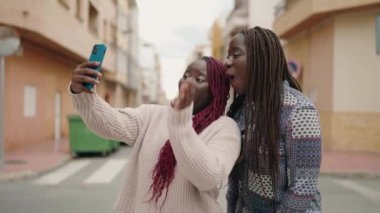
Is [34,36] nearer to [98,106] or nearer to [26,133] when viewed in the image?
[26,133]

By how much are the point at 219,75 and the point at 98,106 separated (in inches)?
19.5

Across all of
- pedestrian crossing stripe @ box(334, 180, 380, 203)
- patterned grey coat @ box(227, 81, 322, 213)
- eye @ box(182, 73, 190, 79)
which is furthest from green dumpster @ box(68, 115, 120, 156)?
patterned grey coat @ box(227, 81, 322, 213)

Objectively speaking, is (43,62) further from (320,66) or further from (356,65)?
(356,65)

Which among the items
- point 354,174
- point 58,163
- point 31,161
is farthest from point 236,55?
point 31,161

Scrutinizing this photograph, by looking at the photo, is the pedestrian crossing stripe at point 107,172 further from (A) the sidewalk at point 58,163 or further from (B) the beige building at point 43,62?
(B) the beige building at point 43,62

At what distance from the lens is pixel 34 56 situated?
1669cm

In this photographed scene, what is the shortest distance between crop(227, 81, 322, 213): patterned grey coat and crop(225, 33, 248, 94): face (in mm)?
166

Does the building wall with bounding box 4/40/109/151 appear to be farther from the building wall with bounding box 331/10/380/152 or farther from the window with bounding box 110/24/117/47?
the building wall with bounding box 331/10/380/152

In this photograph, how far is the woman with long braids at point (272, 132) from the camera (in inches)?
64.5

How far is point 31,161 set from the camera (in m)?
11.4

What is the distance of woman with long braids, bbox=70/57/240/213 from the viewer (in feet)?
5.11

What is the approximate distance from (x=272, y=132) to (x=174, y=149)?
0.40 meters

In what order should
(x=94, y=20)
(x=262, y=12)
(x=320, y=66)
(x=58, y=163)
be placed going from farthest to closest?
(x=262, y=12) → (x=94, y=20) → (x=320, y=66) → (x=58, y=163)

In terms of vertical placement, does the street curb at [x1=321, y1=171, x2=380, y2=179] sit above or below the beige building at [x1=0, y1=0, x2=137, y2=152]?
below
